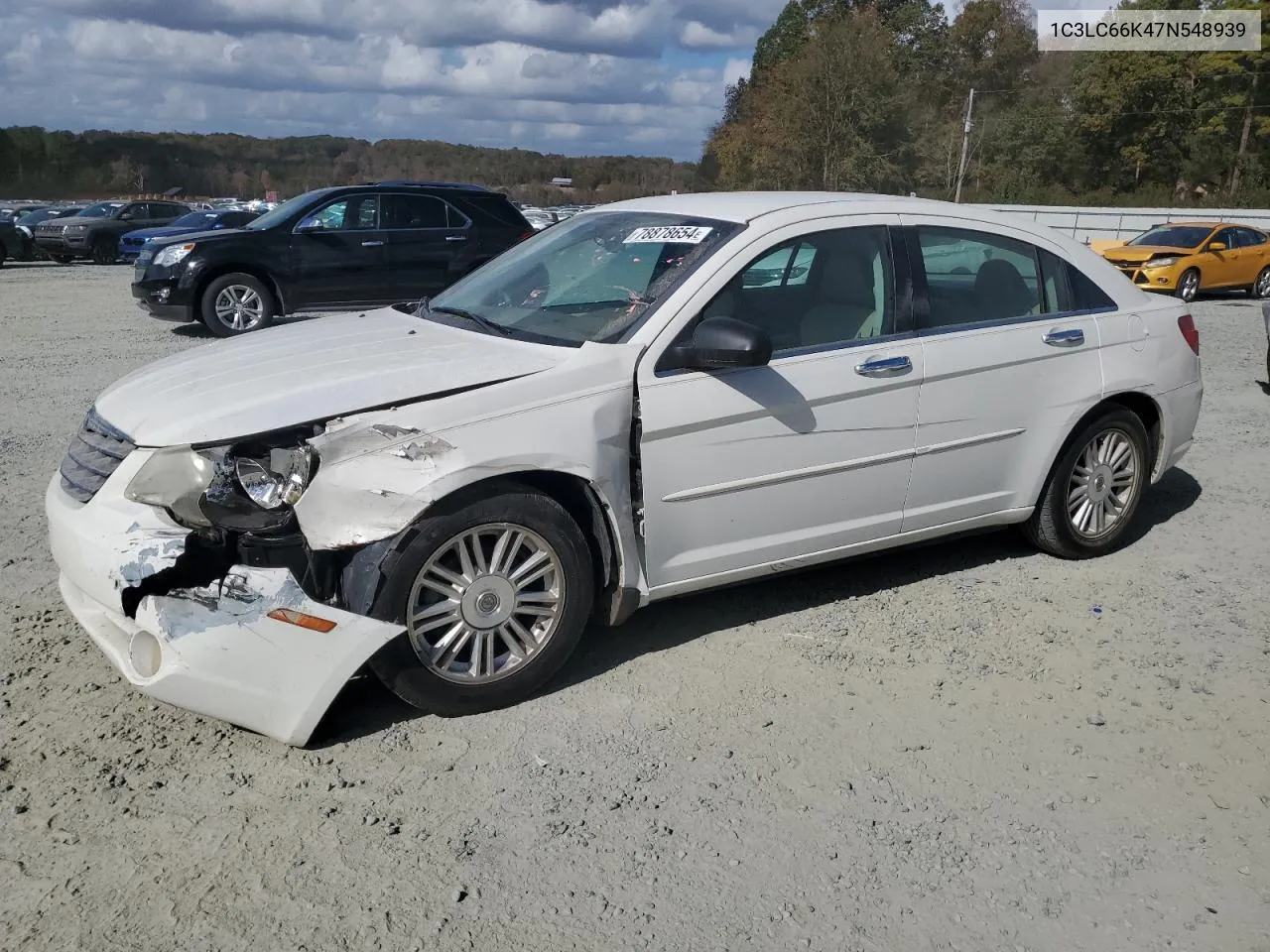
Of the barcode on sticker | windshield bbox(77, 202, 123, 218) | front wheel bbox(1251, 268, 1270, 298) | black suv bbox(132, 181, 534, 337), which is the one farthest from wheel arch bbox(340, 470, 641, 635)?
windshield bbox(77, 202, 123, 218)

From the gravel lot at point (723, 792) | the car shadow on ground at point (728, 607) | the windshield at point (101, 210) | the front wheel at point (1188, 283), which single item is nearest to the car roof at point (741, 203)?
the car shadow on ground at point (728, 607)

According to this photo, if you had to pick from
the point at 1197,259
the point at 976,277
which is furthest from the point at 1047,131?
the point at 976,277

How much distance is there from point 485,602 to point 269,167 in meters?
107

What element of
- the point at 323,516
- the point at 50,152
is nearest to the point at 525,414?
the point at 323,516

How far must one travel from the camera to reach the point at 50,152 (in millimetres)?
81188

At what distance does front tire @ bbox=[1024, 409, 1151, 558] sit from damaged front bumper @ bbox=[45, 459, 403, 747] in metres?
3.26

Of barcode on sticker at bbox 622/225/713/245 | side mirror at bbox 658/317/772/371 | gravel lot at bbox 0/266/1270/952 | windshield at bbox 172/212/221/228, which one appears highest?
barcode on sticker at bbox 622/225/713/245

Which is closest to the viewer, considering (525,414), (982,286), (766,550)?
(525,414)

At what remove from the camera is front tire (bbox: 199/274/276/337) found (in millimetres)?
13117

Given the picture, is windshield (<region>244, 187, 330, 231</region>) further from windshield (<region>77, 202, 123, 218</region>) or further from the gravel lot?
windshield (<region>77, 202, 123, 218</region>)

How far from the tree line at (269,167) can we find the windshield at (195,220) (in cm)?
3563

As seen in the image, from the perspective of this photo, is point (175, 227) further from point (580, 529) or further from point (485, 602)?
point (485, 602)

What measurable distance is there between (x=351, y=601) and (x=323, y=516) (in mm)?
280

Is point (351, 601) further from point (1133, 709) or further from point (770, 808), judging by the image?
point (1133, 709)
